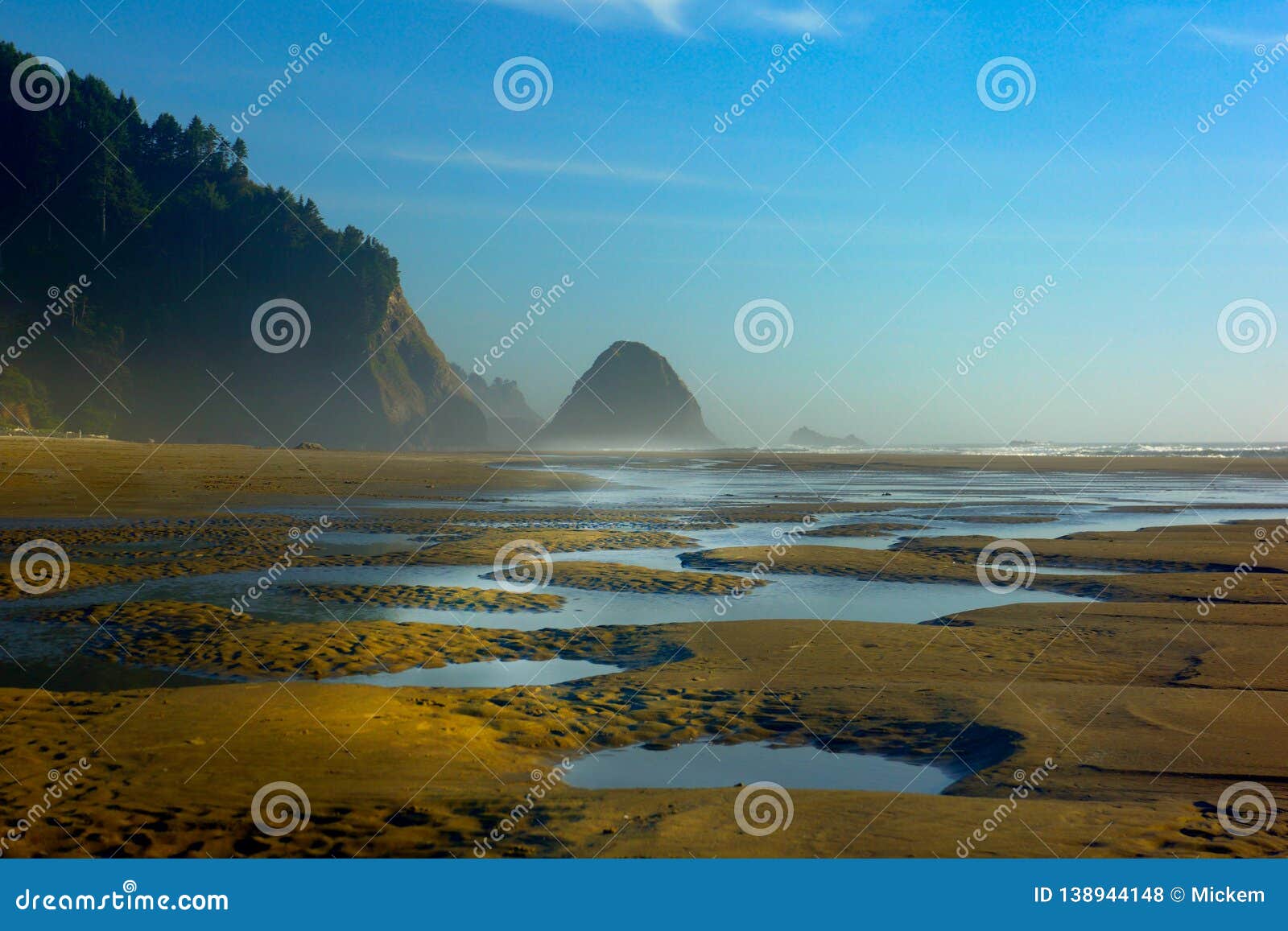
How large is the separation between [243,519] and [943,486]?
4259cm

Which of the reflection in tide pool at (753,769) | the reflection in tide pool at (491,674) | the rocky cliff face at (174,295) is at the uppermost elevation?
the rocky cliff face at (174,295)

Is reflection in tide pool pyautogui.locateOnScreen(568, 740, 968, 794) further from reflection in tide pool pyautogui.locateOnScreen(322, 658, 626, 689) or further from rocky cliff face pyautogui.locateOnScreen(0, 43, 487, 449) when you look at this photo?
rocky cliff face pyautogui.locateOnScreen(0, 43, 487, 449)

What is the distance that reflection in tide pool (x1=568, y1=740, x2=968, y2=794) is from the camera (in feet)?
25.3

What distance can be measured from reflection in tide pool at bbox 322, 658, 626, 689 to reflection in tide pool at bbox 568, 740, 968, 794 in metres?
2.72

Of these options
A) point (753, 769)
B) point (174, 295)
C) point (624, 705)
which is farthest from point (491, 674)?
point (174, 295)

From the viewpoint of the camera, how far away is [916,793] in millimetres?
7461

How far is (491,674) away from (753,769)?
14.3 ft

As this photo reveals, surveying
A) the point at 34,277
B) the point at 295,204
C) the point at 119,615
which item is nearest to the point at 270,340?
the point at 295,204

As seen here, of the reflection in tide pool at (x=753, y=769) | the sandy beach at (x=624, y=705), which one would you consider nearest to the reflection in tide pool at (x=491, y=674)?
the sandy beach at (x=624, y=705)

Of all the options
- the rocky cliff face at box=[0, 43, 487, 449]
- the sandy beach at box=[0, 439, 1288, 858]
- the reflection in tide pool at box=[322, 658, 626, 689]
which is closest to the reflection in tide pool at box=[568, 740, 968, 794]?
the sandy beach at box=[0, 439, 1288, 858]

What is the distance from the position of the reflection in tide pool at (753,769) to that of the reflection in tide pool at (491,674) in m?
2.72

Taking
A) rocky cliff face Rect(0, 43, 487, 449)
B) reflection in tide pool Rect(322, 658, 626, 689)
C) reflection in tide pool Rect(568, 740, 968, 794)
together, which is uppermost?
rocky cliff face Rect(0, 43, 487, 449)

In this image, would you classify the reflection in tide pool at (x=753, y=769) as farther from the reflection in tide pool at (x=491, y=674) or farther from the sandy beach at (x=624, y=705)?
the reflection in tide pool at (x=491, y=674)

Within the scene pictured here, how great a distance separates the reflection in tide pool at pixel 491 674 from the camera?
1076 cm
